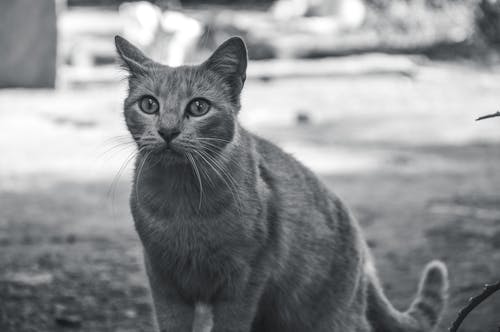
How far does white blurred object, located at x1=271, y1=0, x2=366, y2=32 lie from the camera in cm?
1227

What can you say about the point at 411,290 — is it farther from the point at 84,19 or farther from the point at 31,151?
the point at 84,19

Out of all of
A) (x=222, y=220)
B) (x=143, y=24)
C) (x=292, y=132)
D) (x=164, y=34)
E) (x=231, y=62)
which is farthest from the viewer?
(x=143, y=24)

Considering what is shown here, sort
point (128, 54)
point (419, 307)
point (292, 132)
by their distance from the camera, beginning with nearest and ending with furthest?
point (128, 54) → point (419, 307) → point (292, 132)

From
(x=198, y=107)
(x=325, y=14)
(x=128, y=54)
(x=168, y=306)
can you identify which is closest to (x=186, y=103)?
(x=198, y=107)

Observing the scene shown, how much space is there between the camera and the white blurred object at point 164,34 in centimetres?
993

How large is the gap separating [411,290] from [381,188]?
1.95 meters

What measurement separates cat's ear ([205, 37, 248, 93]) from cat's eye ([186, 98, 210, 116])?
15cm

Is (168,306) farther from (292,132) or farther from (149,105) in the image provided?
A: (292,132)

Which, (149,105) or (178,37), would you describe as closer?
(149,105)

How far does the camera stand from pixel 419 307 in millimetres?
3359

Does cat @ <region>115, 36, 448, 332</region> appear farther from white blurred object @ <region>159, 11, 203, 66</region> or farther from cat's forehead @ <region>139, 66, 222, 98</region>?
white blurred object @ <region>159, 11, 203, 66</region>

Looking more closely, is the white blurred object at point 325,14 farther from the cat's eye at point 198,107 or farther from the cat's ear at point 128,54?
the cat's eye at point 198,107

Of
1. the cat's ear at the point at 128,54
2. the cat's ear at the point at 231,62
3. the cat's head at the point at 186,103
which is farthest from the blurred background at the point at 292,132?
the cat's ear at the point at 231,62

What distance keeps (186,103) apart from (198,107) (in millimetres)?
50
